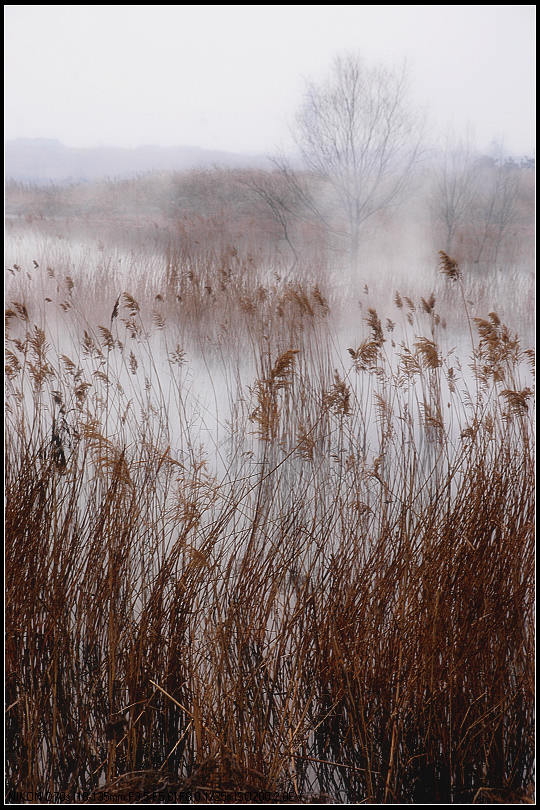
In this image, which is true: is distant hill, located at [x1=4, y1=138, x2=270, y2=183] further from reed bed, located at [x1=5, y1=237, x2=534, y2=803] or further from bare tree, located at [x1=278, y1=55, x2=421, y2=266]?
reed bed, located at [x1=5, y1=237, x2=534, y2=803]

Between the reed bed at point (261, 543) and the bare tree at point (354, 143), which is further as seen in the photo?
the bare tree at point (354, 143)

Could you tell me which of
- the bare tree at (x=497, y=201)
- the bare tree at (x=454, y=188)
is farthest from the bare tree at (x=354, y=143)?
the bare tree at (x=497, y=201)

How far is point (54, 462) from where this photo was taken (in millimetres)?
1996

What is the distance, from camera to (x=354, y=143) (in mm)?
1933

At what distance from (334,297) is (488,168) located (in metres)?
0.73

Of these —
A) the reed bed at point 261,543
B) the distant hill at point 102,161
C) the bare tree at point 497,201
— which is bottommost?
the reed bed at point 261,543

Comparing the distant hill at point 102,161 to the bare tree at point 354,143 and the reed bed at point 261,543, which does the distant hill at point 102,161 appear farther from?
the reed bed at point 261,543

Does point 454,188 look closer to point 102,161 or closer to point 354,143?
point 354,143

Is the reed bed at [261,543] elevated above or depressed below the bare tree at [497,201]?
below

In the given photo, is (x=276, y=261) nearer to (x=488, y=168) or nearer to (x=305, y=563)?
(x=488, y=168)

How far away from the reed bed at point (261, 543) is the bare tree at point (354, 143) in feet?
0.98

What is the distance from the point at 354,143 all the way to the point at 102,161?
0.93m

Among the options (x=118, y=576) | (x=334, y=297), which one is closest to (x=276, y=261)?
(x=334, y=297)

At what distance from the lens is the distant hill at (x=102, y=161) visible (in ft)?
6.42
